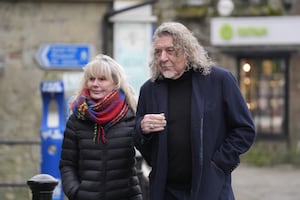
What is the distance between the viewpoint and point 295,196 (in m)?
11.5

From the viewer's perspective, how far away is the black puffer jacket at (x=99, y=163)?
425cm

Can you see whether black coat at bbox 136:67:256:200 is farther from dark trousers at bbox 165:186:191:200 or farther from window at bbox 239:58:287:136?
window at bbox 239:58:287:136

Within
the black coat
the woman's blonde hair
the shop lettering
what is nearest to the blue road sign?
the woman's blonde hair

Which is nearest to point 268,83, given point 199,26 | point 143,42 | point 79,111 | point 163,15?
point 199,26

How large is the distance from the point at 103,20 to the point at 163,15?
857 centimetres

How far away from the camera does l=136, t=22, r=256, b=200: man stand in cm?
386

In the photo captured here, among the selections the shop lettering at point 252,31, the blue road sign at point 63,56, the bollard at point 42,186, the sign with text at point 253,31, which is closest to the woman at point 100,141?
the bollard at point 42,186

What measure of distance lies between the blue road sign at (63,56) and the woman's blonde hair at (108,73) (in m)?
4.81

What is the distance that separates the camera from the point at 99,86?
4328mm

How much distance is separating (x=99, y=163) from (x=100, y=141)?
0.41 ft

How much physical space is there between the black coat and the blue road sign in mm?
5277

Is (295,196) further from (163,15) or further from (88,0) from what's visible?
(163,15)

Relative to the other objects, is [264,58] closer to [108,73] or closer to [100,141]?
[108,73]

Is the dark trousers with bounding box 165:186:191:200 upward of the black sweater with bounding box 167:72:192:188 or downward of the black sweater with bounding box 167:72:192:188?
downward
